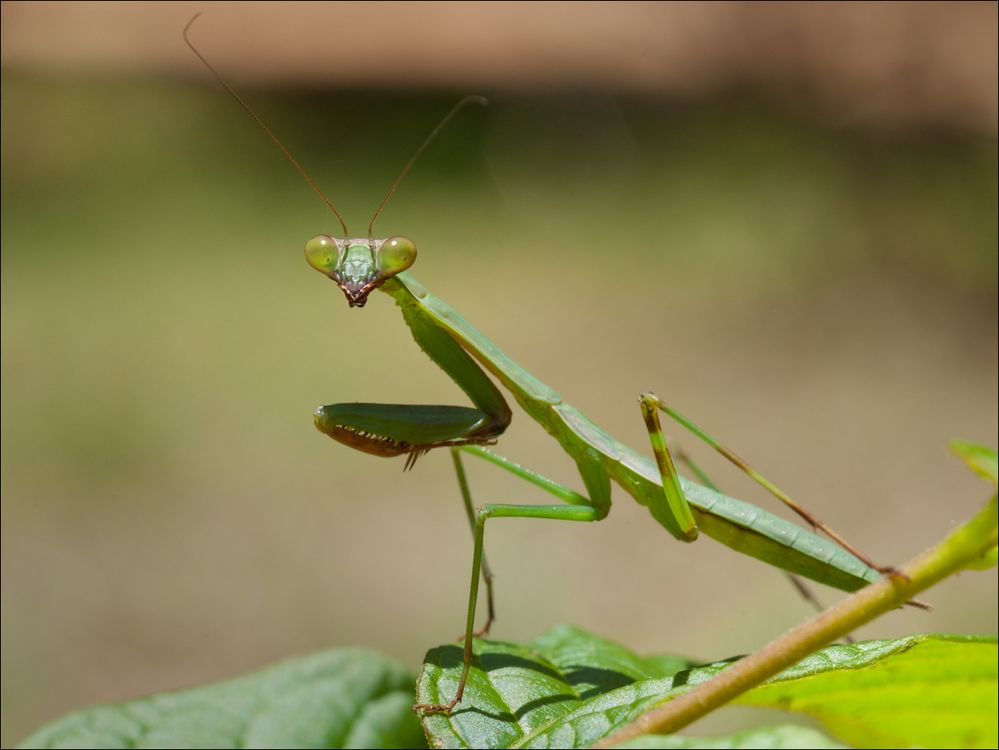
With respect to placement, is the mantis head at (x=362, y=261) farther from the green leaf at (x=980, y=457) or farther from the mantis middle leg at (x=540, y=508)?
the green leaf at (x=980, y=457)

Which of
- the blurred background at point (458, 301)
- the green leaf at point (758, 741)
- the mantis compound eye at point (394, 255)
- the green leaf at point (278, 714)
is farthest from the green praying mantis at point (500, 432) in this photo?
the blurred background at point (458, 301)

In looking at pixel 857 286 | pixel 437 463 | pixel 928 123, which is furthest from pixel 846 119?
pixel 437 463

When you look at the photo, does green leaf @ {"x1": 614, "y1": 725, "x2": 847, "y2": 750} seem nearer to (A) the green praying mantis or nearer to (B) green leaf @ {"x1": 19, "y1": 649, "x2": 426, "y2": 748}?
(B) green leaf @ {"x1": 19, "y1": 649, "x2": 426, "y2": 748}

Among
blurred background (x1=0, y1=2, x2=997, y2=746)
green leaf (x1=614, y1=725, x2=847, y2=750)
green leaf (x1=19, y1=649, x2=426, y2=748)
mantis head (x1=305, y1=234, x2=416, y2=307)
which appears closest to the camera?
green leaf (x1=614, y1=725, x2=847, y2=750)

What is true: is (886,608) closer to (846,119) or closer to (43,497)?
(43,497)

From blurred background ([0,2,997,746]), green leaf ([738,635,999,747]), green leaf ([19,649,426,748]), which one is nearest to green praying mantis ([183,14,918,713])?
green leaf ([19,649,426,748])
